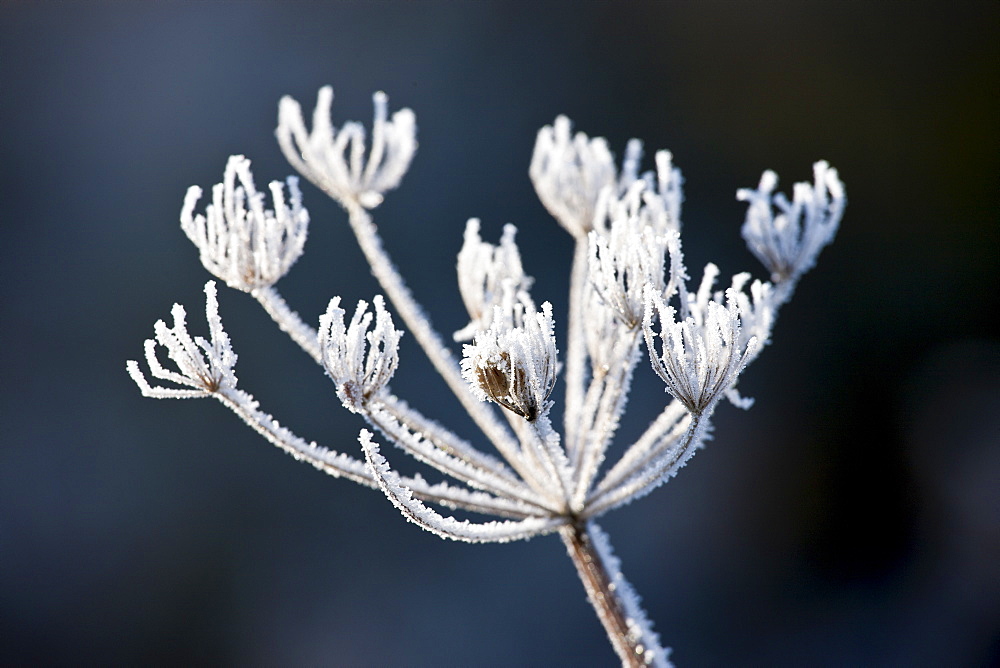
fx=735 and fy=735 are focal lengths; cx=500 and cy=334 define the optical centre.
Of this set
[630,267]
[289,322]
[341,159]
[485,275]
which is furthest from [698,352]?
[341,159]

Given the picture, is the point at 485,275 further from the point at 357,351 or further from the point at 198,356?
the point at 198,356

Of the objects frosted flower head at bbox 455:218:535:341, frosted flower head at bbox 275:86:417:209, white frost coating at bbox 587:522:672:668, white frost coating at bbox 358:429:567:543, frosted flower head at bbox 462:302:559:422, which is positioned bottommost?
white frost coating at bbox 587:522:672:668

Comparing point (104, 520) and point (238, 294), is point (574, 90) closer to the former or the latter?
point (238, 294)

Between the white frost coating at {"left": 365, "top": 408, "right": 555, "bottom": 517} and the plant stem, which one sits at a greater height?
the white frost coating at {"left": 365, "top": 408, "right": 555, "bottom": 517}

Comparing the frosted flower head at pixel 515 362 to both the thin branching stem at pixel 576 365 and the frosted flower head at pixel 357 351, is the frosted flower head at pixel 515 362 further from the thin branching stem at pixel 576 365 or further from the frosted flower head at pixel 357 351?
the thin branching stem at pixel 576 365

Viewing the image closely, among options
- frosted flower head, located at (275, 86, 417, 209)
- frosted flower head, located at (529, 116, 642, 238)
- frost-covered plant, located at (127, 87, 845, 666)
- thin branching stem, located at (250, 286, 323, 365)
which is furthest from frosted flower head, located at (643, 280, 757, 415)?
frosted flower head, located at (275, 86, 417, 209)

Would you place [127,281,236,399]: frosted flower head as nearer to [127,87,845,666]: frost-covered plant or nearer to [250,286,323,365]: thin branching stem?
[127,87,845,666]: frost-covered plant

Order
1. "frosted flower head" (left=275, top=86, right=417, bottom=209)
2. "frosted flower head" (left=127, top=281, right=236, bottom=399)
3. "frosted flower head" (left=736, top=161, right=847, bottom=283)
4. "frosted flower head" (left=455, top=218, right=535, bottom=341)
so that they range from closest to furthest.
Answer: "frosted flower head" (left=127, top=281, right=236, bottom=399), "frosted flower head" (left=455, top=218, right=535, bottom=341), "frosted flower head" (left=736, top=161, right=847, bottom=283), "frosted flower head" (left=275, top=86, right=417, bottom=209)

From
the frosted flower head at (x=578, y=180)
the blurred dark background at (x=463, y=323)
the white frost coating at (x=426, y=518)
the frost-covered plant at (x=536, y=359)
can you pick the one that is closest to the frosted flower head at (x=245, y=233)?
the frost-covered plant at (x=536, y=359)
